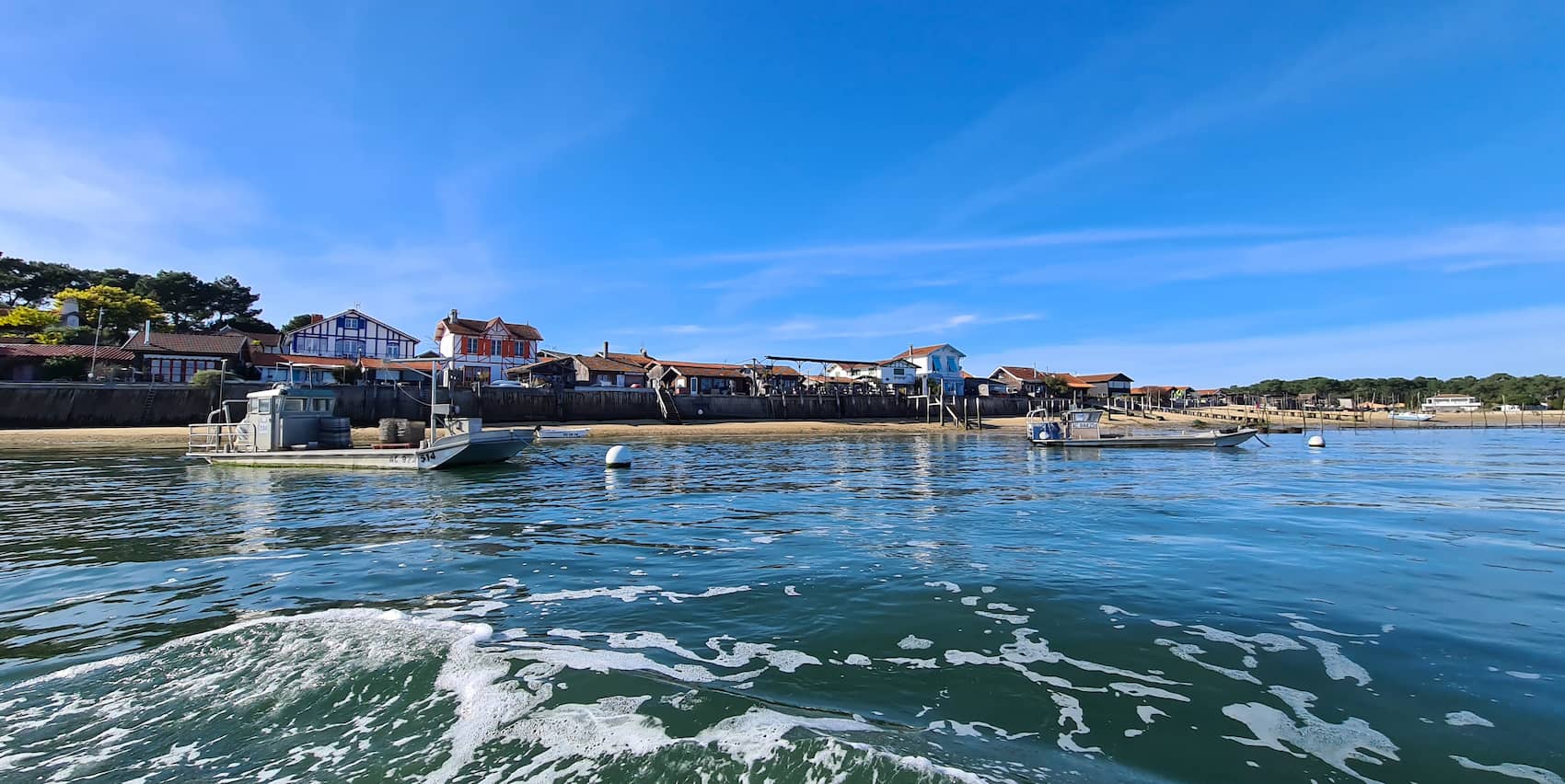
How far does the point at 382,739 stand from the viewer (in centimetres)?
432

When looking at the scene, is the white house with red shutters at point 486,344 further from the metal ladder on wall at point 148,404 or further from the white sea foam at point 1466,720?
the white sea foam at point 1466,720

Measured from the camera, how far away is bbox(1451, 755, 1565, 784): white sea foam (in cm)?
398

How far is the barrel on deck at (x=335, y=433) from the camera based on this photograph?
86.4ft

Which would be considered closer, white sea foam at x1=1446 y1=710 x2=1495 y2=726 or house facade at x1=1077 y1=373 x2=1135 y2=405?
white sea foam at x1=1446 y1=710 x2=1495 y2=726

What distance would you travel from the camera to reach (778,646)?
20.4ft

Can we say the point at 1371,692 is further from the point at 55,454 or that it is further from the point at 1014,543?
the point at 55,454

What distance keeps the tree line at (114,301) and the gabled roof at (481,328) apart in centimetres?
2272

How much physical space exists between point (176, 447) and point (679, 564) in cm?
3728

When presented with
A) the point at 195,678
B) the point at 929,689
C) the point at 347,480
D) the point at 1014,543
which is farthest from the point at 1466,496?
the point at 347,480

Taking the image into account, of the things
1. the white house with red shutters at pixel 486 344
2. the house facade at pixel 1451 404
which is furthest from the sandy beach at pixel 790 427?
the white house with red shutters at pixel 486 344

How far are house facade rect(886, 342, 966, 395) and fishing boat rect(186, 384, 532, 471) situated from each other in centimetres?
6138

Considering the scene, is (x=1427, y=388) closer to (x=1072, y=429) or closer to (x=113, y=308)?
(x=1072, y=429)

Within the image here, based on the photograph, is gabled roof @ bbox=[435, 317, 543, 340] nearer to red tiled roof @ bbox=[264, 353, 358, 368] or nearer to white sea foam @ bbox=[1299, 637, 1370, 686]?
red tiled roof @ bbox=[264, 353, 358, 368]

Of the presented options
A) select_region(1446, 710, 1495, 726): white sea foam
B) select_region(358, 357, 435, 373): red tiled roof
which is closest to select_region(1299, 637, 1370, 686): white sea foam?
select_region(1446, 710, 1495, 726): white sea foam
